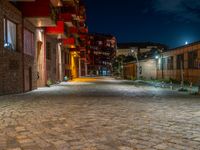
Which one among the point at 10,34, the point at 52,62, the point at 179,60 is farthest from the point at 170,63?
the point at 10,34

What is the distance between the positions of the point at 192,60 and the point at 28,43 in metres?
18.3

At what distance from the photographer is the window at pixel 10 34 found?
2300 centimetres

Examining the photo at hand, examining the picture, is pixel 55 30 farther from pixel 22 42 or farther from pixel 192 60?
pixel 192 60

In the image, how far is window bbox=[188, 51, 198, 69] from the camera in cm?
3671

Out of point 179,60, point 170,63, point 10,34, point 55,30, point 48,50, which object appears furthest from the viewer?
point 170,63

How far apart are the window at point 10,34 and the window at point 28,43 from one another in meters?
2.56

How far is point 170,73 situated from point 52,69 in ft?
54.1

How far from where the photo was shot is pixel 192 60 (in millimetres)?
37812

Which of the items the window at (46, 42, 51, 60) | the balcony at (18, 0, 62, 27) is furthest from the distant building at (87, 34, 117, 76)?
the balcony at (18, 0, 62, 27)

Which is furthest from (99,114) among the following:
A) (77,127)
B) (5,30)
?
(5,30)

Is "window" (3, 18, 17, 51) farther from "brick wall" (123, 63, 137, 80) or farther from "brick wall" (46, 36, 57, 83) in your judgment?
"brick wall" (123, 63, 137, 80)

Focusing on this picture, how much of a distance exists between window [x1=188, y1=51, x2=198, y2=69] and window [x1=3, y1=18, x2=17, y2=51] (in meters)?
19.7

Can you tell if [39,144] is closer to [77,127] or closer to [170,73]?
[77,127]

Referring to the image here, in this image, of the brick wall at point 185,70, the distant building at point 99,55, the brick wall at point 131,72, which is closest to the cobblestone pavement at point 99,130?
the brick wall at point 185,70
